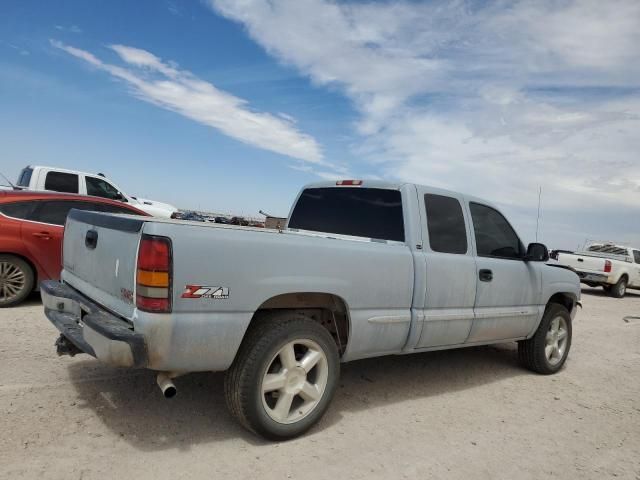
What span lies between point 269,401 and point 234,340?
0.72m

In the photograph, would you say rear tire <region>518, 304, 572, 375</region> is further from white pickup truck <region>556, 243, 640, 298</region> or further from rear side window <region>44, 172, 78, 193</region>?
white pickup truck <region>556, 243, 640, 298</region>

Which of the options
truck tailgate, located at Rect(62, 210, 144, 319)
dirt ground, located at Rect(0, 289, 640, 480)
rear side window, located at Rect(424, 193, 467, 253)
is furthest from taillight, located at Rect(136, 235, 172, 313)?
rear side window, located at Rect(424, 193, 467, 253)

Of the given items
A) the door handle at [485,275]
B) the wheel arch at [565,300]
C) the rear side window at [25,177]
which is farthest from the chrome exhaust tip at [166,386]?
the rear side window at [25,177]

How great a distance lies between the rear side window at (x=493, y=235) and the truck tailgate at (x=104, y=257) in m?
3.13

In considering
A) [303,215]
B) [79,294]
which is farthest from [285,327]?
[303,215]

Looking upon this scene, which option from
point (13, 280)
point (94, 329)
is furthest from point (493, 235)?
point (13, 280)

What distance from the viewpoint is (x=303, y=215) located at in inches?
195

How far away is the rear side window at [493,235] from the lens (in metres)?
4.70

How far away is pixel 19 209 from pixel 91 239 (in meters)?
4.12

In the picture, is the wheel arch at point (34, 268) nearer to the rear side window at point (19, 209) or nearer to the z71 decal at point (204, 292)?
the rear side window at point (19, 209)

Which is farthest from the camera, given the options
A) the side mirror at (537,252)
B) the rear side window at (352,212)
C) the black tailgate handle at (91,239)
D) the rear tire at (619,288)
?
the rear tire at (619,288)

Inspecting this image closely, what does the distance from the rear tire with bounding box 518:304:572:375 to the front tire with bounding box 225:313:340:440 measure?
10.0 ft

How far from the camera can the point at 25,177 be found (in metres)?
11.3

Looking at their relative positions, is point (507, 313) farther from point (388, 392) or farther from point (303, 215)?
point (303, 215)
